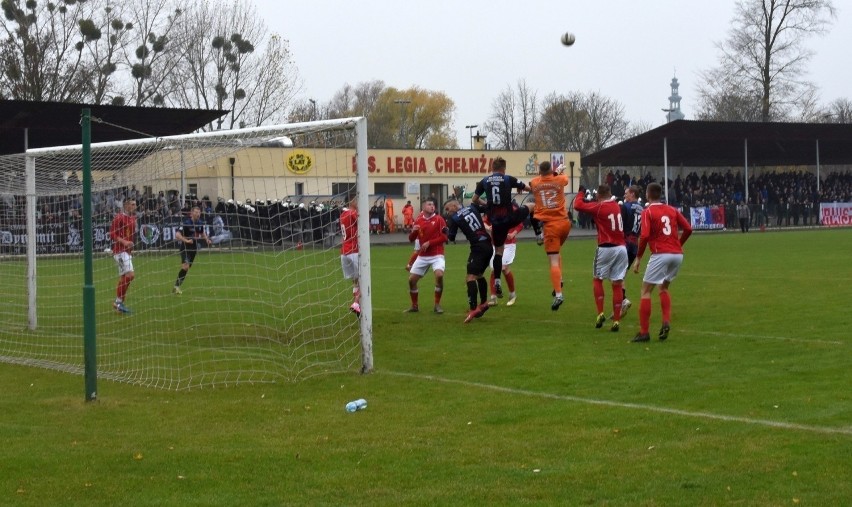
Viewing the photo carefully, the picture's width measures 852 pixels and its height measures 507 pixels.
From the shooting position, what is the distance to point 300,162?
41.8 feet

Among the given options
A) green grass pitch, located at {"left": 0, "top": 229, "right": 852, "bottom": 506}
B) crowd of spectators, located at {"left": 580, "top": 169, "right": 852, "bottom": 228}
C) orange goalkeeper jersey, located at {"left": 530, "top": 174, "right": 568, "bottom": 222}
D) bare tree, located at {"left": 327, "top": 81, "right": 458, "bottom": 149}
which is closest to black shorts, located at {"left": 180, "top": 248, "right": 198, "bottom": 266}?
green grass pitch, located at {"left": 0, "top": 229, "right": 852, "bottom": 506}

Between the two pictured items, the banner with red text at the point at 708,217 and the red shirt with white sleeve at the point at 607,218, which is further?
the banner with red text at the point at 708,217

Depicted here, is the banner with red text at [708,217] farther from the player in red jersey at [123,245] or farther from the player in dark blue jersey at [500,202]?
the player in red jersey at [123,245]

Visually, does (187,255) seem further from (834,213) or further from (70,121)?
(834,213)

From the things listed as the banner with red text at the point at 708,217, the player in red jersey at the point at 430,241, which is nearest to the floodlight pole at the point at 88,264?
the player in red jersey at the point at 430,241

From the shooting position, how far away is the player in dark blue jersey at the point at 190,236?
1495 centimetres

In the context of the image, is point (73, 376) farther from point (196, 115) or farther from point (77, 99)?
point (77, 99)

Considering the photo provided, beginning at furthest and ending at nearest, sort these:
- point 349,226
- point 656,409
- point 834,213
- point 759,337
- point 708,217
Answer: point 834,213 → point 708,217 → point 349,226 → point 759,337 → point 656,409

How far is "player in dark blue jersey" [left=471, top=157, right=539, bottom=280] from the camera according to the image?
16.0 meters

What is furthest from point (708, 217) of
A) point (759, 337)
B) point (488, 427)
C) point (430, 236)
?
point (488, 427)

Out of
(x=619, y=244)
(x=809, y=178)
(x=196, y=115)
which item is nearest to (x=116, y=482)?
(x=619, y=244)

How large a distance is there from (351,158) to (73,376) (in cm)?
410

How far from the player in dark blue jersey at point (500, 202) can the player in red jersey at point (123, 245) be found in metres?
5.39

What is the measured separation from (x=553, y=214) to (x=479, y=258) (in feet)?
4.49
